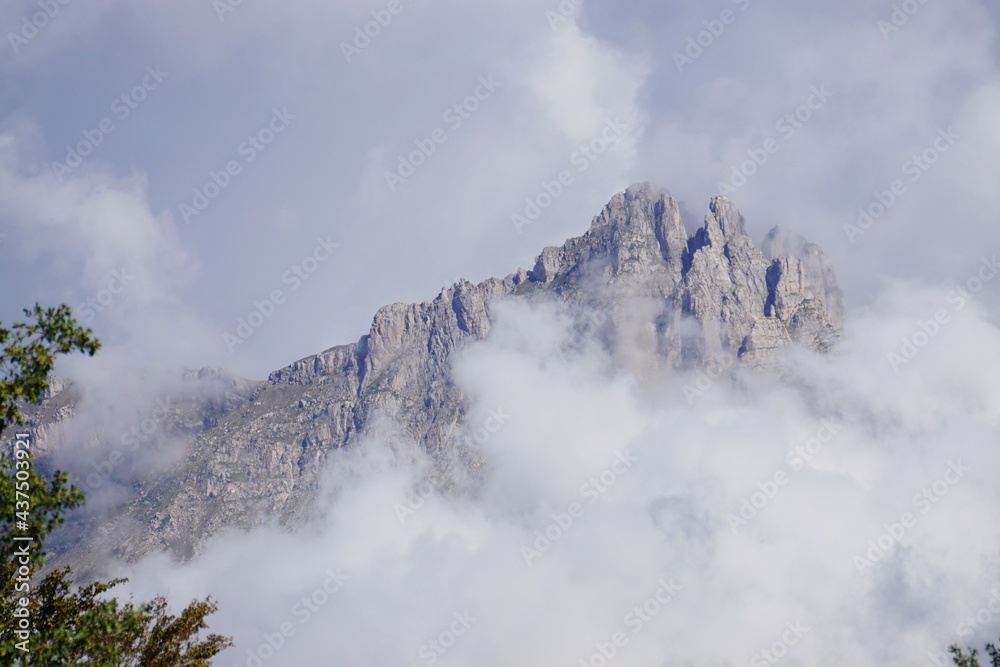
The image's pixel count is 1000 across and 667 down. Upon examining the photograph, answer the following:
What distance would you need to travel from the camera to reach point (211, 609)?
4722 cm

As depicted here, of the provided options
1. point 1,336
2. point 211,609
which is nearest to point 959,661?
point 211,609

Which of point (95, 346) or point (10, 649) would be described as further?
point (95, 346)

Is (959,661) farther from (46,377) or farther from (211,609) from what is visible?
(46,377)

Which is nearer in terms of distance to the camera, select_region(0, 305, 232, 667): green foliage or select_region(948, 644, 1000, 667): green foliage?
select_region(0, 305, 232, 667): green foliage

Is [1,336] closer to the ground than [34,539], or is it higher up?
higher up

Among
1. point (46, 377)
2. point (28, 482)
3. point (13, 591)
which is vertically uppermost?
point (46, 377)

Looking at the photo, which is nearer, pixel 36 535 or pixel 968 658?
pixel 36 535

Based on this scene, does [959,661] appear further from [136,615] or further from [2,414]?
[2,414]

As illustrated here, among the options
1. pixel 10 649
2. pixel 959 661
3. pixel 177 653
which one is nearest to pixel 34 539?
pixel 10 649

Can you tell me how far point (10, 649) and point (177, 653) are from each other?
11054 mm

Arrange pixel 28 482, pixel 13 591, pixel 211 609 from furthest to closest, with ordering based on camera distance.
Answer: pixel 211 609 → pixel 13 591 → pixel 28 482

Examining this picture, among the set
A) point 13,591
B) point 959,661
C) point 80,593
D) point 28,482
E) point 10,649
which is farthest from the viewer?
point 959,661

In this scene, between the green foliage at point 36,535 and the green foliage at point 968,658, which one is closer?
the green foliage at point 36,535

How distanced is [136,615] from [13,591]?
7434 millimetres
